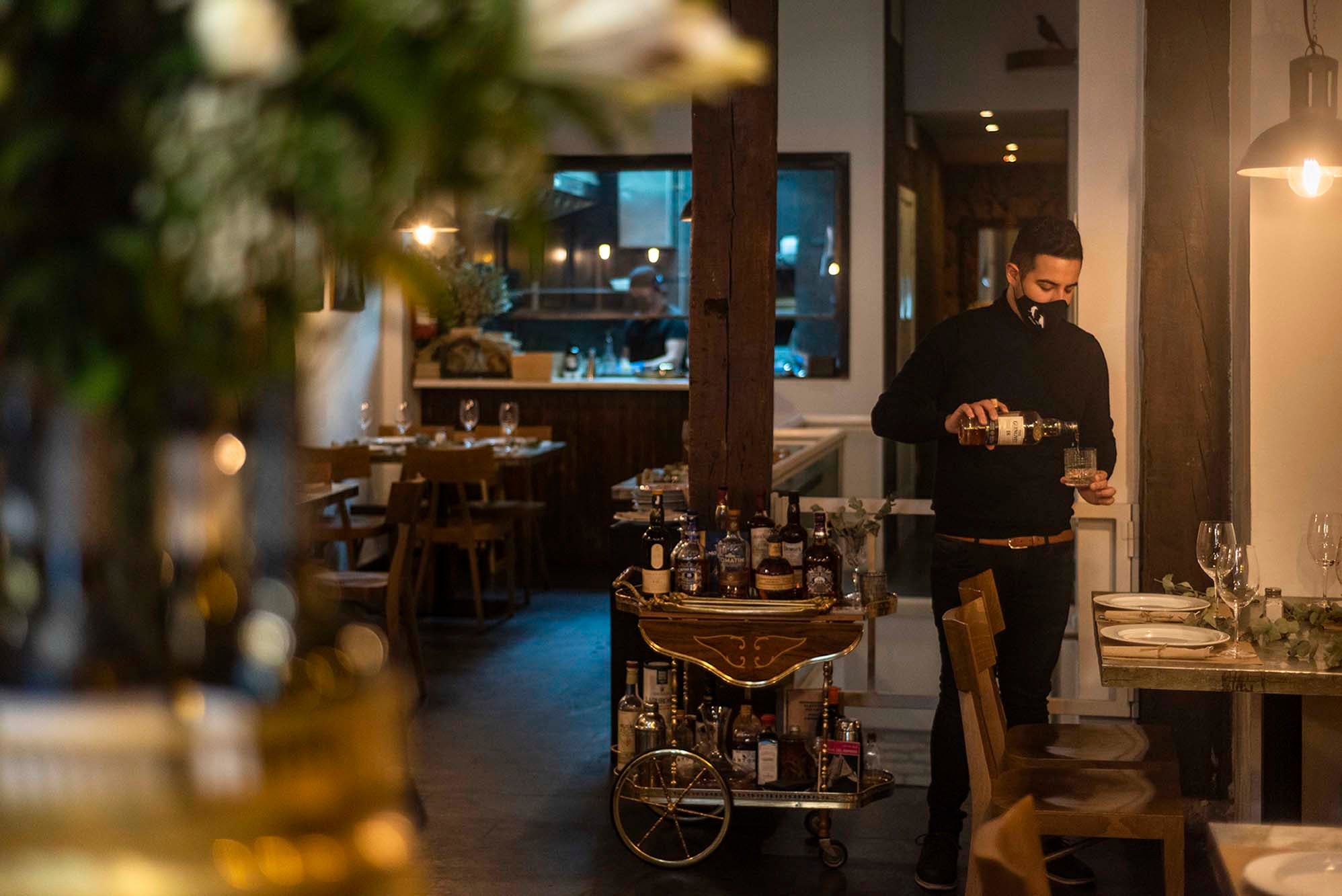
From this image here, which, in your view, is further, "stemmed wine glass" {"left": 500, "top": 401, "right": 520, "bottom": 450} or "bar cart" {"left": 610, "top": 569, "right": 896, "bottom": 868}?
"stemmed wine glass" {"left": 500, "top": 401, "right": 520, "bottom": 450}

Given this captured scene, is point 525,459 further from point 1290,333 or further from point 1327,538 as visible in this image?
point 1327,538

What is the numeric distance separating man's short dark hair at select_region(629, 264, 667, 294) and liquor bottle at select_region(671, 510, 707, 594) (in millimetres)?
6599

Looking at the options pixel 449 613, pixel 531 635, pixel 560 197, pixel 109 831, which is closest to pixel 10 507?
pixel 109 831

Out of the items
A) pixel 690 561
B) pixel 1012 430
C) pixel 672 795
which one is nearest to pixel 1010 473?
pixel 1012 430

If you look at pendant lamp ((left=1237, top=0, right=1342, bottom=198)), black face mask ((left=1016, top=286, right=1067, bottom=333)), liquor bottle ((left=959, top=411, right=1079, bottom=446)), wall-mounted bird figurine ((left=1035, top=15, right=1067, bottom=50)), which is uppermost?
wall-mounted bird figurine ((left=1035, top=15, right=1067, bottom=50))

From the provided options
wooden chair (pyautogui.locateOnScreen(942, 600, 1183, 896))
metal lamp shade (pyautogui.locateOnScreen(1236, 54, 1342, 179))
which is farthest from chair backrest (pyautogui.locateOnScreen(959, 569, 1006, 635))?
metal lamp shade (pyautogui.locateOnScreen(1236, 54, 1342, 179))

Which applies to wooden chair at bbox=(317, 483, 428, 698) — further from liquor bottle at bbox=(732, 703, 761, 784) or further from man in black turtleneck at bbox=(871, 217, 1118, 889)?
man in black turtleneck at bbox=(871, 217, 1118, 889)

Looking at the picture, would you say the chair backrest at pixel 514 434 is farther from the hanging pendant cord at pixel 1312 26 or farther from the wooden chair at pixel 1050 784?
the wooden chair at pixel 1050 784

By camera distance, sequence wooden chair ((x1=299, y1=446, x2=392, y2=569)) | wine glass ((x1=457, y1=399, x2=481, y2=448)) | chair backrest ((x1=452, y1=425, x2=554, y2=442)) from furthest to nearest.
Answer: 1. chair backrest ((x1=452, y1=425, x2=554, y2=442))
2. wine glass ((x1=457, y1=399, x2=481, y2=448))
3. wooden chair ((x1=299, y1=446, x2=392, y2=569))

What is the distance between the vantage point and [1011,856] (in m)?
1.63

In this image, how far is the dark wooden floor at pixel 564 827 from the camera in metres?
3.84

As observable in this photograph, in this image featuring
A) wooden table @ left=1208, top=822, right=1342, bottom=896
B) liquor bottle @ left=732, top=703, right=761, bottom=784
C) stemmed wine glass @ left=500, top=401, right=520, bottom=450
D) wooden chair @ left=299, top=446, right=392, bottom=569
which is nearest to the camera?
wooden table @ left=1208, top=822, right=1342, bottom=896

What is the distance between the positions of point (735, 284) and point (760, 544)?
0.82 meters

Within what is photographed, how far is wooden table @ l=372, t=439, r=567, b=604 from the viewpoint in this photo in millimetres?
7906
